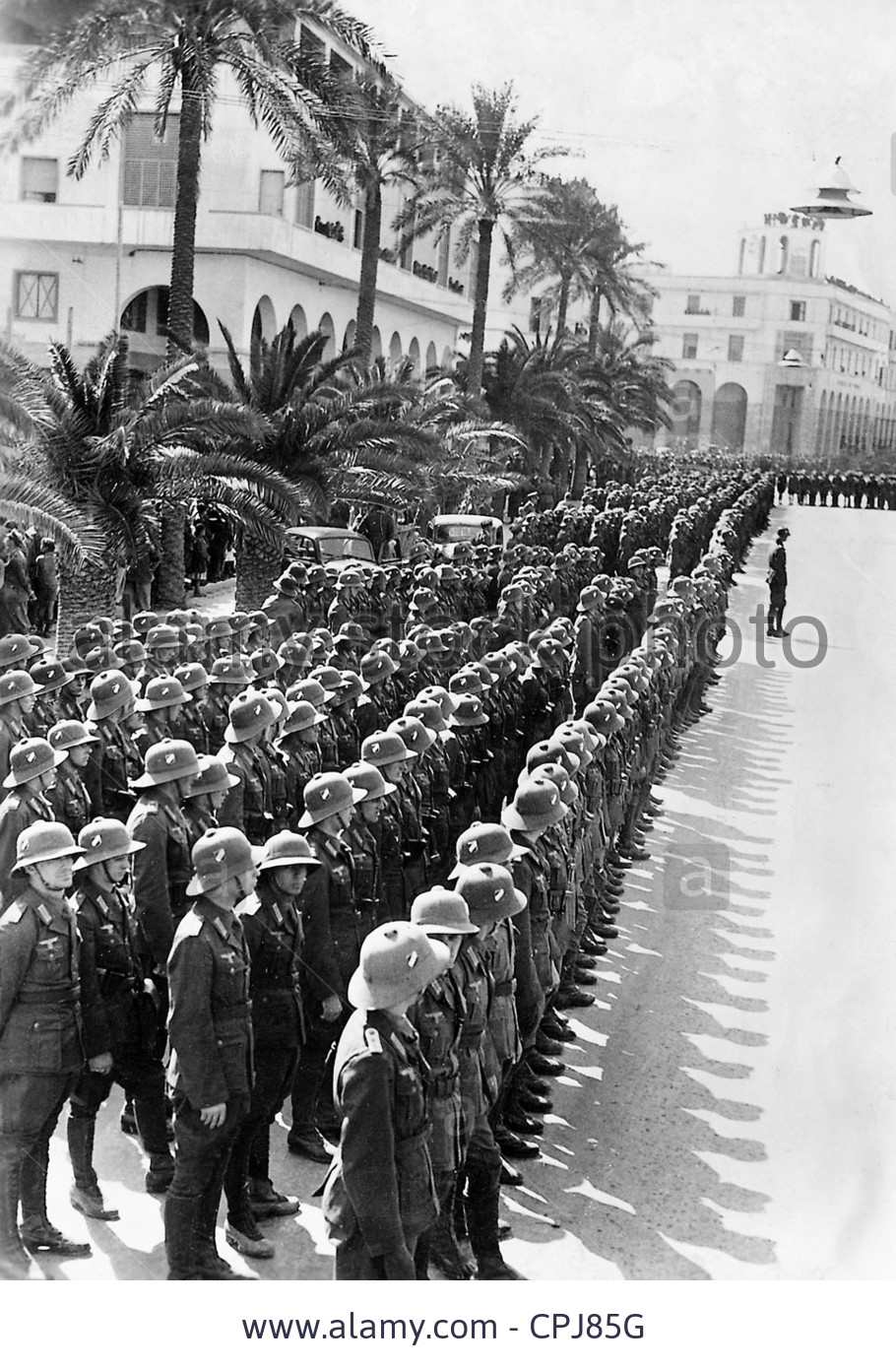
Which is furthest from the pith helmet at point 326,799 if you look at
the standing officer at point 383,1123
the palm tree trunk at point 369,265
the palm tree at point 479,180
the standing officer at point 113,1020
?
the palm tree at point 479,180

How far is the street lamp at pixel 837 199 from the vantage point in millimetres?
7438

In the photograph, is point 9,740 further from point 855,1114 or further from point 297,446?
point 297,446

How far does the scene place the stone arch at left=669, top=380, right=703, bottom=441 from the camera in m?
50.0

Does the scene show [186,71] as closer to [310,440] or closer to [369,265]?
[310,440]

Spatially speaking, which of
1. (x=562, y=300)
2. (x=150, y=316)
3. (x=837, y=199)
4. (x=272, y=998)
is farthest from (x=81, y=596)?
(x=562, y=300)

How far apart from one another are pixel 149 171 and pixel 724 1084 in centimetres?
2505

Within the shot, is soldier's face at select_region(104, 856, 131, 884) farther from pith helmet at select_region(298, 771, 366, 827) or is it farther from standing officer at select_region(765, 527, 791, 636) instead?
standing officer at select_region(765, 527, 791, 636)

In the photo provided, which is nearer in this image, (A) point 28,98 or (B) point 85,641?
(B) point 85,641

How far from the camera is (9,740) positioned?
297 inches

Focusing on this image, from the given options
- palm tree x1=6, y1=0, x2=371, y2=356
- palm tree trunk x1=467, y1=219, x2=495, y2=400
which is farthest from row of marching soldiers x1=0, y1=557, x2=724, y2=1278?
palm tree trunk x1=467, y1=219, x2=495, y2=400

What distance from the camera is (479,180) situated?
28.0 meters

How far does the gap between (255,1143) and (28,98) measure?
41.4 ft

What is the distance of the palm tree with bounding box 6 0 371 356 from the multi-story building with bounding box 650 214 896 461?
36.4 feet

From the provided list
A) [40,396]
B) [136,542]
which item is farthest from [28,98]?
[136,542]
